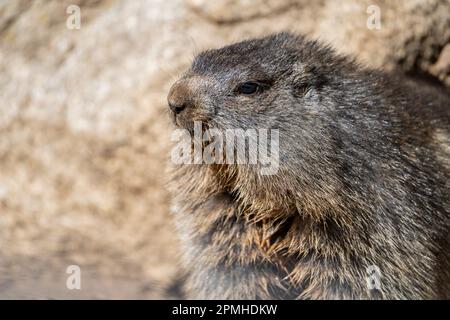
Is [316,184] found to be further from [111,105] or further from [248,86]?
[111,105]

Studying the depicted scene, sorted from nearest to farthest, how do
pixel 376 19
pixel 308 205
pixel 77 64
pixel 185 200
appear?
pixel 308 205 < pixel 185 200 < pixel 376 19 < pixel 77 64

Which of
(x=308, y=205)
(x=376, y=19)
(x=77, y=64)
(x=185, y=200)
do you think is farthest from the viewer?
(x=77, y=64)

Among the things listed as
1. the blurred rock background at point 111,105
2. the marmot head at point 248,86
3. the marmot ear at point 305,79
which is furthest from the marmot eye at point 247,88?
the blurred rock background at point 111,105

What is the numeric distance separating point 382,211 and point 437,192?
1.44ft

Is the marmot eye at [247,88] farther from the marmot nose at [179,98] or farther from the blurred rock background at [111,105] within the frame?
the blurred rock background at [111,105]

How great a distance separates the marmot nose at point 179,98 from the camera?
4.07 m

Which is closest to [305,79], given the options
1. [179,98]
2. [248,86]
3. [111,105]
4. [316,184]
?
[248,86]

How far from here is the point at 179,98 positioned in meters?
4.08

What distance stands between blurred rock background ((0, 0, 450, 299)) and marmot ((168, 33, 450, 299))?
4.54 feet

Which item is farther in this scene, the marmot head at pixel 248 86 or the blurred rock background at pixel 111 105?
the blurred rock background at pixel 111 105
